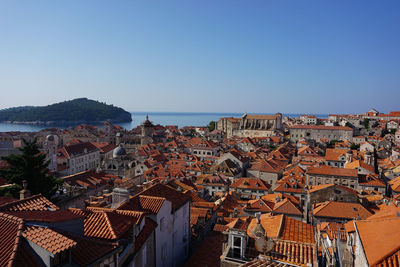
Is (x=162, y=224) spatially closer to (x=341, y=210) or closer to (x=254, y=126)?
(x=341, y=210)

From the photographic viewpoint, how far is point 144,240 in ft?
35.5

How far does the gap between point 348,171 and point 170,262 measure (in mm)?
30985

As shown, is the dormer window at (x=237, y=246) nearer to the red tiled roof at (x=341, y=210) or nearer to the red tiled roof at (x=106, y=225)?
the red tiled roof at (x=106, y=225)

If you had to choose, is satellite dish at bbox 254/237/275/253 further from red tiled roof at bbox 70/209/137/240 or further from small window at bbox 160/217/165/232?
small window at bbox 160/217/165/232

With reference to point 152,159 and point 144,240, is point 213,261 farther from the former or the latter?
point 152,159

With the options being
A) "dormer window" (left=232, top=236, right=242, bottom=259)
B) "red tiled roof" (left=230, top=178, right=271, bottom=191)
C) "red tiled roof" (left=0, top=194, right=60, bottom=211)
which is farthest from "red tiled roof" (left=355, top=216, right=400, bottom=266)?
"red tiled roof" (left=230, top=178, right=271, bottom=191)

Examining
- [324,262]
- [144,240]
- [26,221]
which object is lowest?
[324,262]

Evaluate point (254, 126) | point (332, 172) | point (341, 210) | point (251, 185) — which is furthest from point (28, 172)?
point (254, 126)

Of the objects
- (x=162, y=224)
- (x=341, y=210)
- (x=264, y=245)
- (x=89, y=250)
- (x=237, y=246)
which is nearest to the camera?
(x=89, y=250)

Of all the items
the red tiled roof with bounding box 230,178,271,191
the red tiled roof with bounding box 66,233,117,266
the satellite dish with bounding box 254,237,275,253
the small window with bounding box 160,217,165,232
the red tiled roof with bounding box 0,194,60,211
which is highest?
the red tiled roof with bounding box 0,194,60,211

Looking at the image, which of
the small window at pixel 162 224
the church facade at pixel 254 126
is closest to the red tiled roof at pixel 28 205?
the small window at pixel 162 224

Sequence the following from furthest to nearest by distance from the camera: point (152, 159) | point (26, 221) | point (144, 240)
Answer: point (152, 159) → point (144, 240) → point (26, 221)

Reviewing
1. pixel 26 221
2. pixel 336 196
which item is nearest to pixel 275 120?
pixel 336 196

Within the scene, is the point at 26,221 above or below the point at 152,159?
above
